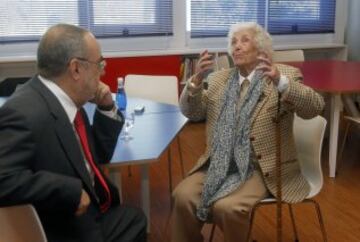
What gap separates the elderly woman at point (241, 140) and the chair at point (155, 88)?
3.19 feet

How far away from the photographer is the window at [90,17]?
4.84 m

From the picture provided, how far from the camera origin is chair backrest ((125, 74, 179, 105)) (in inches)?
134

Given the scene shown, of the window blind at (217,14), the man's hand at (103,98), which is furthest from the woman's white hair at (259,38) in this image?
the window blind at (217,14)

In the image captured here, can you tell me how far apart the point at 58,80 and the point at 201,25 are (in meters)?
3.99

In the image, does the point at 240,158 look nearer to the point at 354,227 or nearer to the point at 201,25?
the point at 354,227

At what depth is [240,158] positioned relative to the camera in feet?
7.41

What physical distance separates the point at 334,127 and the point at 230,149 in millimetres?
1578

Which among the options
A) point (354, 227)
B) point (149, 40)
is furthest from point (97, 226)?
point (149, 40)

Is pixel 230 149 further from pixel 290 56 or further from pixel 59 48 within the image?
pixel 290 56

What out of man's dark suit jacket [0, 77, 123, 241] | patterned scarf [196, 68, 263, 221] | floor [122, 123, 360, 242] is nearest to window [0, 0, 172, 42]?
floor [122, 123, 360, 242]

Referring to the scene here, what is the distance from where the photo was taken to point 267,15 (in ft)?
18.7

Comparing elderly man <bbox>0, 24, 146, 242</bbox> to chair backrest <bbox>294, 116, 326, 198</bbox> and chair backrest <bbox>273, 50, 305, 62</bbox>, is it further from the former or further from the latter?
chair backrest <bbox>273, 50, 305, 62</bbox>

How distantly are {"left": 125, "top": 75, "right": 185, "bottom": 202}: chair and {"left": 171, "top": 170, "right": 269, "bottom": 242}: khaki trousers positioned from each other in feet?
3.53

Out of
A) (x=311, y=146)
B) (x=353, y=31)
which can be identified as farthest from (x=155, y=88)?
(x=353, y=31)
